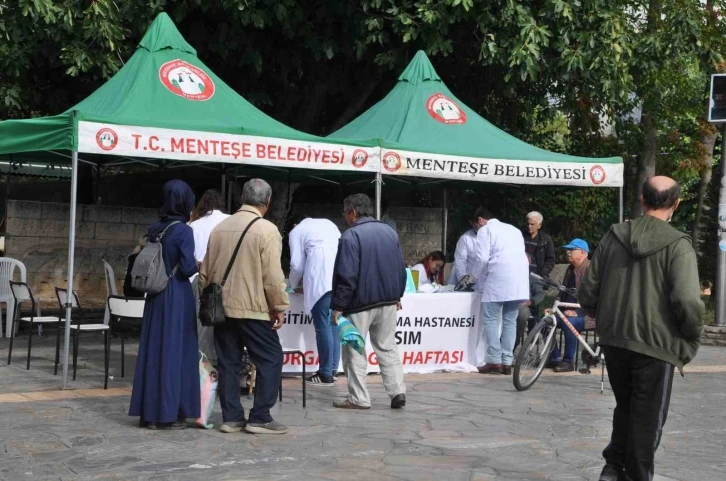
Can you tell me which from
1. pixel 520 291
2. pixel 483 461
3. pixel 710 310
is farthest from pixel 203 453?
pixel 710 310

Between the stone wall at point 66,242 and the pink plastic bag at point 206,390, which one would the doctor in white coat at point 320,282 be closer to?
the pink plastic bag at point 206,390

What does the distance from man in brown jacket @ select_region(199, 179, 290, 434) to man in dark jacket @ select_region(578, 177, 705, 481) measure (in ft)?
9.09

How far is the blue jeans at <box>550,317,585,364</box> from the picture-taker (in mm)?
11914

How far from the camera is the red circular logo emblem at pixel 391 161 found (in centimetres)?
1162

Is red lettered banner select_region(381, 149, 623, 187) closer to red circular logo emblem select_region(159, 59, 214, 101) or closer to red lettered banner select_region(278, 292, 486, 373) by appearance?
red lettered banner select_region(278, 292, 486, 373)

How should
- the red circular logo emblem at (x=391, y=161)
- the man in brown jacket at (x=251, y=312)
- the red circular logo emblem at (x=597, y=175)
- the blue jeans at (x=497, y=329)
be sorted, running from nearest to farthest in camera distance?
the man in brown jacket at (x=251, y=312) < the red circular logo emblem at (x=391, y=161) < the blue jeans at (x=497, y=329) < the red circular logo emblem at (x=597, y=175)

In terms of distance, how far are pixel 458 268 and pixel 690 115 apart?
11680 millimetres

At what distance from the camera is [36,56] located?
52.9ft

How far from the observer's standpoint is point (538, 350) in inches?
433

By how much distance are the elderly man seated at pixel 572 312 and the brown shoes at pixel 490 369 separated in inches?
31.2

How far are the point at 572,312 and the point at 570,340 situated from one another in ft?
1.98

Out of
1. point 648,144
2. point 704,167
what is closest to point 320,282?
point 648,144

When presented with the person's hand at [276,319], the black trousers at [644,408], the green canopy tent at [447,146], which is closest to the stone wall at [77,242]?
the green canopy tent at [447,146]

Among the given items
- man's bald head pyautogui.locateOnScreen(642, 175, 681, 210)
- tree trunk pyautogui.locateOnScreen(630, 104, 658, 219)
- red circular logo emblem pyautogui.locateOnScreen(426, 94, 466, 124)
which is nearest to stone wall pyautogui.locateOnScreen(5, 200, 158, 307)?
red circular logo emblem pyautogui.locateOnScreen(426, 94, 466, 124)
